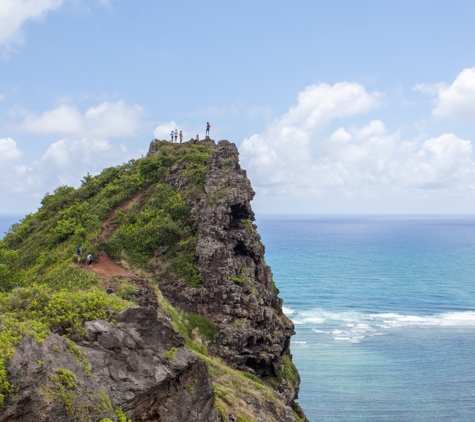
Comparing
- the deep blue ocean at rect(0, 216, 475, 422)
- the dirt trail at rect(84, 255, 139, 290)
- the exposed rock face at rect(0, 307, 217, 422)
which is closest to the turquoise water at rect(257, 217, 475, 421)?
the deep blue ocean at rect(0, 216, 475, 422)

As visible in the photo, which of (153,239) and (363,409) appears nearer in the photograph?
(153,239)

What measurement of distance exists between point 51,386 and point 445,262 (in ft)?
579

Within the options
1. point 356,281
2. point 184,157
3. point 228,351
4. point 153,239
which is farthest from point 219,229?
point 356,281

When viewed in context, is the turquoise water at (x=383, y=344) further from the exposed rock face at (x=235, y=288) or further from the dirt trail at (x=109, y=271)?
the dirt trail at (x=109, y=271)

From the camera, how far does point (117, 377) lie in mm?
18156

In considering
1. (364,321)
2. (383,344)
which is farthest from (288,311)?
(383,344)

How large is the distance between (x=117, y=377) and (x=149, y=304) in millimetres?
17995

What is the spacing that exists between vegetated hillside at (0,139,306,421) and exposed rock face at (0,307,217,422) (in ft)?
0.14

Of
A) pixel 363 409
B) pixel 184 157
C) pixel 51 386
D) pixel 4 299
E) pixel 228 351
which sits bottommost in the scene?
pixel 363 409

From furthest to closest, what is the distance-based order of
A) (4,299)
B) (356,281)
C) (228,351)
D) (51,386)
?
(356,281), (228,351), (4,299), (51,386)

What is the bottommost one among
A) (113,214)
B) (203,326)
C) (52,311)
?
(203,326)

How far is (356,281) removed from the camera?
130750mm

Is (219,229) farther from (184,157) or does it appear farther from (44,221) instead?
(44,221)

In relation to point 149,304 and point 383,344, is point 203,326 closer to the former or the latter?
point 149,304
